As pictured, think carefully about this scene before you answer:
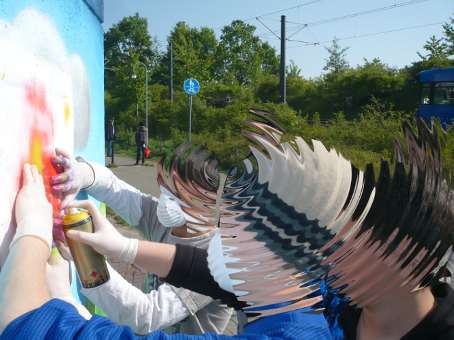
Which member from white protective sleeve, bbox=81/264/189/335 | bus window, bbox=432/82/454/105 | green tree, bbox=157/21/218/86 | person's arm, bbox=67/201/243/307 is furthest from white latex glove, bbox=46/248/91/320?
Answer: green tree, bbox=157/21/218/86

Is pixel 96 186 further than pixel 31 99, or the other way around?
pixel 96 186

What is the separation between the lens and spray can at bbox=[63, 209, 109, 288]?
1.23 metres

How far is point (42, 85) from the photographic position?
1.54m

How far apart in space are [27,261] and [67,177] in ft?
2.33

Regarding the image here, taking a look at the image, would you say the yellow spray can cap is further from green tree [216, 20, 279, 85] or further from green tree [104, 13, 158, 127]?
green tree [216, 20, 279, 85]

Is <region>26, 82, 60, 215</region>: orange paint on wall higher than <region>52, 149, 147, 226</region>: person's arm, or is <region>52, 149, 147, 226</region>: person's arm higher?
<region>26, 82, 60, 215</region>: orange paint on wall

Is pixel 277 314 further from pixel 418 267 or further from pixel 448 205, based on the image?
pixel 448 205

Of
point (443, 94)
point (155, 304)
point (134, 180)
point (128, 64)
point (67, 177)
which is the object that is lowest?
point (134, 180)

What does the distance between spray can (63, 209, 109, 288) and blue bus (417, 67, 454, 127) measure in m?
13.4

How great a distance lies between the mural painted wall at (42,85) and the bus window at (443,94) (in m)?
13.2

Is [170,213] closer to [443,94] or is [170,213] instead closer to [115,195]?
[115,195]

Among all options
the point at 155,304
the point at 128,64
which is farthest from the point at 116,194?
the point at 128,64

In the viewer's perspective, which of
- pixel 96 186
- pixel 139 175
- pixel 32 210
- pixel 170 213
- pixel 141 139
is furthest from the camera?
pixel 141 139

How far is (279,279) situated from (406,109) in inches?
812
